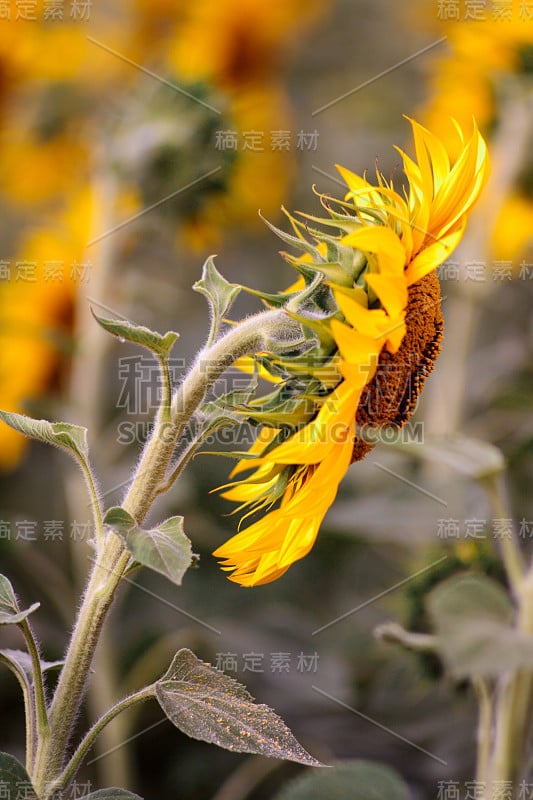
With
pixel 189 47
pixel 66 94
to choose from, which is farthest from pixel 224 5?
pixel 66 94

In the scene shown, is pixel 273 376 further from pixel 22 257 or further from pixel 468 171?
pixel 22 257

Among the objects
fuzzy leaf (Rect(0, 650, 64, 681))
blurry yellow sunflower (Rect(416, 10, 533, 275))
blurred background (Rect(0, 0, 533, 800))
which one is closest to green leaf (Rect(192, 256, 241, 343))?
fuzzy leaf (Rect(0, 650, 64, 681))

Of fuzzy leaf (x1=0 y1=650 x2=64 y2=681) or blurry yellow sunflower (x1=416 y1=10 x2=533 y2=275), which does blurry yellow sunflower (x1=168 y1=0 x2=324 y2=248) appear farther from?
fuzzy leaf (x1=0 y1=650 x2=64 y2=681)

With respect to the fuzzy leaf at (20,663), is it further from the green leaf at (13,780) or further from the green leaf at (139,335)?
the green leaf at (139,335)

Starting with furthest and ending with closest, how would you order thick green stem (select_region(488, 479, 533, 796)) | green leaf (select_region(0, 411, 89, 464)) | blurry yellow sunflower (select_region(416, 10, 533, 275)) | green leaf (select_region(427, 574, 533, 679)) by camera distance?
blurry yellow sunflower (select_region(416, 10, 533, 275)) < thick green stem (select_region(488, 479, 533, 796)) < green leaf (select_region(427, 574, 533, 679)) < green leaf (select_region(0, 411, 89, 464))

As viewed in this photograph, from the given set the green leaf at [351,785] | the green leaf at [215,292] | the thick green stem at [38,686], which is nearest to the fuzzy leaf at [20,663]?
the thick green stem at [38,686]
